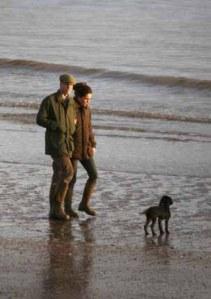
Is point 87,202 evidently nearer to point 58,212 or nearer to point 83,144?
point 58,212

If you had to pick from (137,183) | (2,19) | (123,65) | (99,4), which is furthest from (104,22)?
(137,183)

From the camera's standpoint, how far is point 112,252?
10.7 m

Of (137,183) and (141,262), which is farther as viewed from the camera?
(137,183)

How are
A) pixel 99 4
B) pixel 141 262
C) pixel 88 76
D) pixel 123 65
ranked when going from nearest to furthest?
pixel 141 262
pixel 88 76
pixel 123 65
pixel 99 4

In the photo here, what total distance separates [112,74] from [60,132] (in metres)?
22.6

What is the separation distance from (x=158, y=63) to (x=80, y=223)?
26.8 m

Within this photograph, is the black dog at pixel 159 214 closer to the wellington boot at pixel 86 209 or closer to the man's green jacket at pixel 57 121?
the wellington boot at pixel 86 209

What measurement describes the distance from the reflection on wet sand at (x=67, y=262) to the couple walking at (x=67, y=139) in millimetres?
308

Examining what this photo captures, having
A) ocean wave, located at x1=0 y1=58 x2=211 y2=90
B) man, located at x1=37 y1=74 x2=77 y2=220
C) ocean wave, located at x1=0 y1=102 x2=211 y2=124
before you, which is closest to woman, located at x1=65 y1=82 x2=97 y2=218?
man, located at x1=37 y1=74 x2=77 y2=220

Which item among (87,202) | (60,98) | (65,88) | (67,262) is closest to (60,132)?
(60,98)

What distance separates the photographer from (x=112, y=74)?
3453 centimetres

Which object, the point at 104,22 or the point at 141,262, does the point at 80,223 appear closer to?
the point at 141,262

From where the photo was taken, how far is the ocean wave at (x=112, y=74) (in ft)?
105

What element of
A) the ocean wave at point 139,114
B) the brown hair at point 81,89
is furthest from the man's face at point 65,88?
the ocean wave at point 139,114
